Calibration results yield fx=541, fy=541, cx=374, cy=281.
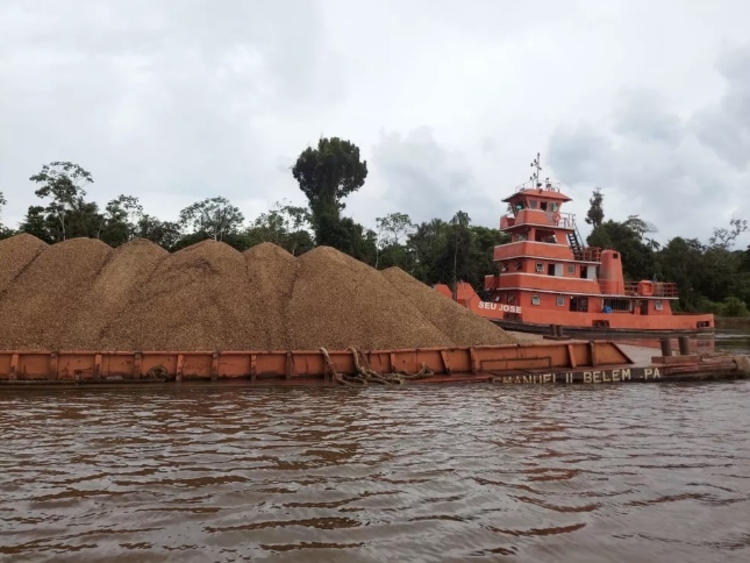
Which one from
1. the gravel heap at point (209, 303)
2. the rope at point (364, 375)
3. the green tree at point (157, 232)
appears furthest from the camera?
the green tree at point (157, 232)

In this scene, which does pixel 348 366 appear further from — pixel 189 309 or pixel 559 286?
pixel 559 286

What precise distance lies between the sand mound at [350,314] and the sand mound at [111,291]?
4.79 m

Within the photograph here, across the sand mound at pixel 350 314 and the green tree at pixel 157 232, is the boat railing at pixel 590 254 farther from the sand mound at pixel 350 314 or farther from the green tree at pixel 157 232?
the green tree at pixel 157 232

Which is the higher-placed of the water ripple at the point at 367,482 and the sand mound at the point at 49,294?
the sand mound at the point at 49,294

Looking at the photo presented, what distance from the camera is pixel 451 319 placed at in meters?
17.9

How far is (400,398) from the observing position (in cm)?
1183

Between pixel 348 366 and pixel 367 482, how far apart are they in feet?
25.4

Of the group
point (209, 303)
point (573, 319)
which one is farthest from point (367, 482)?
point (573, 319)

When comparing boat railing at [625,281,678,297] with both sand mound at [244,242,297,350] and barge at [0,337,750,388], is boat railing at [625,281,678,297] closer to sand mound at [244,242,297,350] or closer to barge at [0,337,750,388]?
barge at [0,337,750,388]

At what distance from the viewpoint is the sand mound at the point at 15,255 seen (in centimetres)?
1617

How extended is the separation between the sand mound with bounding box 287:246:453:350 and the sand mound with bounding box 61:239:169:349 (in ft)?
15.7

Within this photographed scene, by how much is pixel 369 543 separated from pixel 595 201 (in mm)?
71239

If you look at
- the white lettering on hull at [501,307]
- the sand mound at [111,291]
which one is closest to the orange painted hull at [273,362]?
the sand mound at [111,291]

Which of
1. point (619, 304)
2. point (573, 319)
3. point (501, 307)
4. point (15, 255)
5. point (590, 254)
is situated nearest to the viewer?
point (15, 255)
